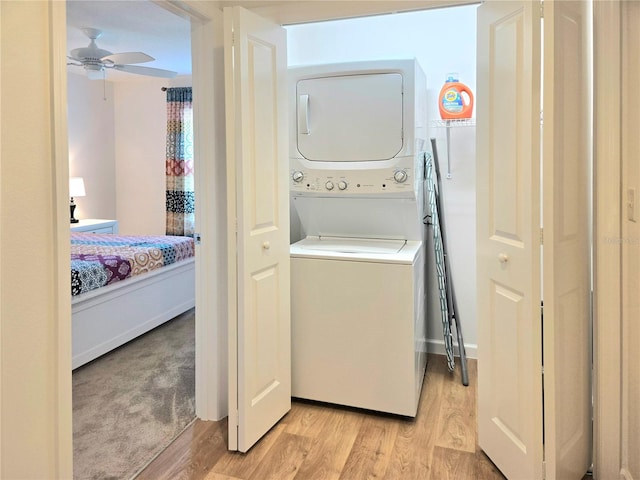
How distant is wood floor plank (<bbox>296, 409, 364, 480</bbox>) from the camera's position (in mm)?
1977

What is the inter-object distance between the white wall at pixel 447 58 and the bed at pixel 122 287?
212 cm

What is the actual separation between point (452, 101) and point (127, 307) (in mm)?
2739

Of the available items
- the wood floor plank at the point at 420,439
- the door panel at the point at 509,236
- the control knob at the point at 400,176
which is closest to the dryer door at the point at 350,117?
the control knob at the point at 400,176

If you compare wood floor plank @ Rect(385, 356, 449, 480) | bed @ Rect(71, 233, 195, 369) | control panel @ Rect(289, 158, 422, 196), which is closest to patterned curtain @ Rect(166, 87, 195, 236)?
bed @ Rect(71, 233, 195, 369)

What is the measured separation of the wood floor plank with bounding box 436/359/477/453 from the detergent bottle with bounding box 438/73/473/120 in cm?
164

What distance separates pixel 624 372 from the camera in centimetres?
172

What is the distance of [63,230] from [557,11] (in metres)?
1.73

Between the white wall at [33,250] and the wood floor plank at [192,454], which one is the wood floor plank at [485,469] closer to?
the wood floor plank at [192,454]

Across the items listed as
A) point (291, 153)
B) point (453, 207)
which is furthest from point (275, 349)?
point (453, 207)

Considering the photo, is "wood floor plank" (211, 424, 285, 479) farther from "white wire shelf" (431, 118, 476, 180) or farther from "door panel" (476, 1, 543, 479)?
"white wire shelf" (431, 118, 476, 180)

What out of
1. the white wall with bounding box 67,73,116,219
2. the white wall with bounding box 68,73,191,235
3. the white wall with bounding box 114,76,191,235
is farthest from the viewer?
the white wall with bounding box 114,76,191,235

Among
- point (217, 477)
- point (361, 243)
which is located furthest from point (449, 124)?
point (217, 477)

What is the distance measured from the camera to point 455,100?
2885 millimetres

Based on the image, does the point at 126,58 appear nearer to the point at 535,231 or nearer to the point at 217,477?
the point at 217,477
